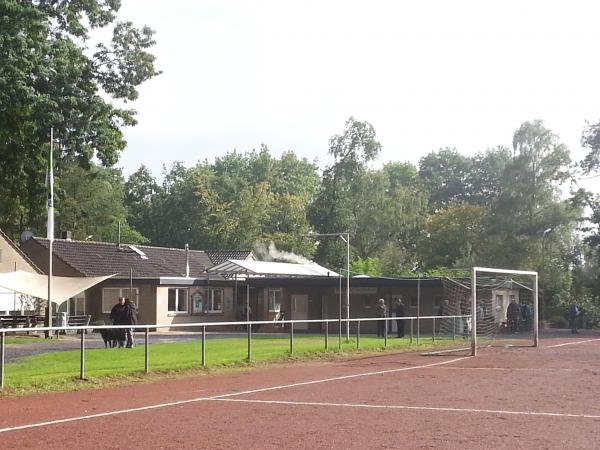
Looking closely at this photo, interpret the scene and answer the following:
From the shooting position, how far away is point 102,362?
2181 cm

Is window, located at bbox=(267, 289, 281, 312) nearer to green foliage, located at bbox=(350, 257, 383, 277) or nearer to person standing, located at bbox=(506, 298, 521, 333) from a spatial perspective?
person standing, located at bbox=(506, 298, 521, 333)

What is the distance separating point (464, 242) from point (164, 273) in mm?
31046

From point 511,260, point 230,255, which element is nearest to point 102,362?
point 230,255

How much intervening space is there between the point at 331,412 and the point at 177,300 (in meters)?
38.3

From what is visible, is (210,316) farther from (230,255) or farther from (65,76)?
(65,76)

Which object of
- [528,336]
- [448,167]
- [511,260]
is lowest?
[528,336]

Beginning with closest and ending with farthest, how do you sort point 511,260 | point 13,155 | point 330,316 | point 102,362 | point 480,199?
point 102,362 < point 13,155 < point 330,316 < point 511,260 < point 480,199

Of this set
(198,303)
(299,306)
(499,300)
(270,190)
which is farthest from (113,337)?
(270,190)

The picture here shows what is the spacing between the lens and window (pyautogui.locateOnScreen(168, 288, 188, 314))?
5106 cm

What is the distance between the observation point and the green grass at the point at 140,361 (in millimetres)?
18406

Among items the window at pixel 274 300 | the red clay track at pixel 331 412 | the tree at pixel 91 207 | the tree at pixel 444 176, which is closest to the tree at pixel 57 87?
the red clay track at pixel 331 412

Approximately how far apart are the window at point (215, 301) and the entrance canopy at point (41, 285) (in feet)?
61.3

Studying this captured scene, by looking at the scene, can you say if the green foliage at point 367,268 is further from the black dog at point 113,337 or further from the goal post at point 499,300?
the black dog at point 113,337

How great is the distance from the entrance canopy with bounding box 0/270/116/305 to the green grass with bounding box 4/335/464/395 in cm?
677
